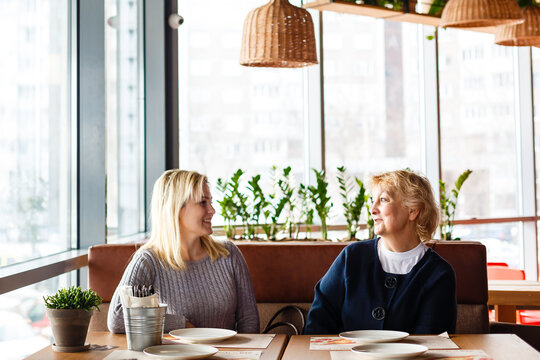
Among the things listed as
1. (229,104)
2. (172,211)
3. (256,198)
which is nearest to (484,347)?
(172,211)

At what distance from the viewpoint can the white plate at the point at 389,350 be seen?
2.02m

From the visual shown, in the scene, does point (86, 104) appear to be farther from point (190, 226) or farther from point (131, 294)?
point (131, 294)

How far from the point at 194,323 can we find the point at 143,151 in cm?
311

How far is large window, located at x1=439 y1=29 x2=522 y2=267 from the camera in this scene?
721 centimetres

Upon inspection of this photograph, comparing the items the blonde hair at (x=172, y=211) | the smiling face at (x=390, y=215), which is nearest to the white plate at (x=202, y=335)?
the blonde hair at (x=172, y=211)

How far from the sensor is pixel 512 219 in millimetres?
7414

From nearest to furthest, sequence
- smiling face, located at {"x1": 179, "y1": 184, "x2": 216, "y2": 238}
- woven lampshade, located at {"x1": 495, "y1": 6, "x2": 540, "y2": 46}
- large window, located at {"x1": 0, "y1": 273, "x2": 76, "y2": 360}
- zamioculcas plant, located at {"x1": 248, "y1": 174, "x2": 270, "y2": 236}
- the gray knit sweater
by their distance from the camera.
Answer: the gray knit sweater, smiling face, located at {"x1": 179, "y1": 184, "x2": 216, "y2": 238}, large window, located at {"x1": 0, "y1": 273, "x2": 76, "y2": 360}, woven lampshade, located at {"x1": 495, "y1": 6, "x2": 540, "y2": 46}, zamioculcas plant, located at {"x1": 248, "y1": 174, "x2": 270, "y2": 236}

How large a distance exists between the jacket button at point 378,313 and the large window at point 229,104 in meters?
3.54

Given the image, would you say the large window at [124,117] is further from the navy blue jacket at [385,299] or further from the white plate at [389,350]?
the white plate at [389,350]

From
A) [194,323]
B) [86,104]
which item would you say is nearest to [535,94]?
[86,104]

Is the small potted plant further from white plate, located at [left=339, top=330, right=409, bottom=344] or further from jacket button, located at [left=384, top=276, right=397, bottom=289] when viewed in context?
jacket button, located at [left=384, top=276, right=397, bottom=289]

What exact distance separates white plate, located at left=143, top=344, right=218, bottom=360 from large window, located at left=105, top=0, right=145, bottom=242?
8.44 feet

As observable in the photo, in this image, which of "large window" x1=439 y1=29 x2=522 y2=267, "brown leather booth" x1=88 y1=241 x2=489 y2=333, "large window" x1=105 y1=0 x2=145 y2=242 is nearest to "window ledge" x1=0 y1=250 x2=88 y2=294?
"brown leather booth" x1=88 y1=241 x2=489 y2=333

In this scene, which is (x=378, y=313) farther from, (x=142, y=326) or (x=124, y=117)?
(x=124, y=117)
